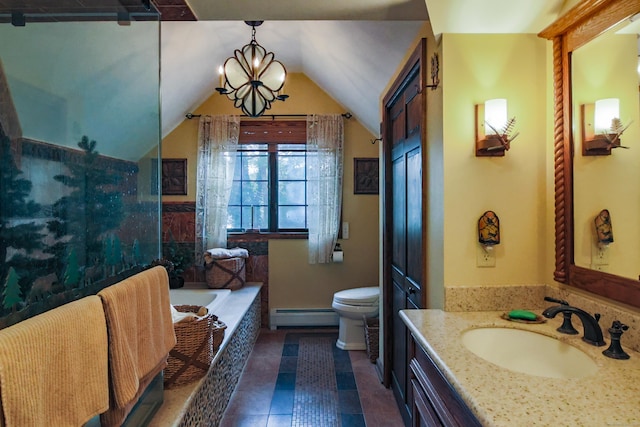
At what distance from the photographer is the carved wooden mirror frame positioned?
1228 millimetres

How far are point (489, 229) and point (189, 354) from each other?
1513mm

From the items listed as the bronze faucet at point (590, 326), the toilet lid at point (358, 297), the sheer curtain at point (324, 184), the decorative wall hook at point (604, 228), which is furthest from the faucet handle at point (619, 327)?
the sheer curtain at point (324, 184)

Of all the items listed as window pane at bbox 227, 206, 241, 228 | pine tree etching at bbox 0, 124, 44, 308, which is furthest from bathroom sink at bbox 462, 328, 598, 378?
window pane at bbox 227, 206, 241, 228

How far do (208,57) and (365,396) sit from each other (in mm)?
3096

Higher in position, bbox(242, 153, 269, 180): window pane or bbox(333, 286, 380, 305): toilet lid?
bbox(242, 153, 269, 180): window pane

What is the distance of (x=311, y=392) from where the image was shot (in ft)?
8.25

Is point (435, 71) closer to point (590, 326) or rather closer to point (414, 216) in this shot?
point (414, 216)

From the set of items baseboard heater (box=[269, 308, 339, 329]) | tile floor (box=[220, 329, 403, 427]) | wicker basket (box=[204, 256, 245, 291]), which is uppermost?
wicker basket (box=[204, 256, 245, 291])

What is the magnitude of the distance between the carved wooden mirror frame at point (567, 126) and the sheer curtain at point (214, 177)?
9.86 ft

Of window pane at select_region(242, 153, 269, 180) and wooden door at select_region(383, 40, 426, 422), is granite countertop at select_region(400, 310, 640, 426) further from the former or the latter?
window pane at select_region(242, 153, 269, 180)

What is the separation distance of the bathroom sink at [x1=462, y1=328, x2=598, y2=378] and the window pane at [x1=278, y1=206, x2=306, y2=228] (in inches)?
109

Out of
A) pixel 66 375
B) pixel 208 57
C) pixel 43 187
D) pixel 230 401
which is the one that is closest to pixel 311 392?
pixel 230 401

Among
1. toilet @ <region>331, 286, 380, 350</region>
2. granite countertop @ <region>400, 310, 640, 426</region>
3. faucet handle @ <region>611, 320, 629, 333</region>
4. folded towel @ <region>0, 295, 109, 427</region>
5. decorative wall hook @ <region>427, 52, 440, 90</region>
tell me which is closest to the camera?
folded towel @ <region>0, 295, 109, 427</region>

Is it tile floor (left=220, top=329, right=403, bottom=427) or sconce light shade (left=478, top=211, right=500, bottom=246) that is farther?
tile floor (left=220, top=329, right=403, bottom=427)
